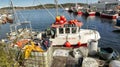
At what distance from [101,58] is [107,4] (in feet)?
326

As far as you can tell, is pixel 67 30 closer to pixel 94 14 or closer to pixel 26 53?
pixel 26 53

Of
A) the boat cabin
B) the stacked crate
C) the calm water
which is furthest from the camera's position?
the calm water

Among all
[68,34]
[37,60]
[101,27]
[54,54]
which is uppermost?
[37,60]

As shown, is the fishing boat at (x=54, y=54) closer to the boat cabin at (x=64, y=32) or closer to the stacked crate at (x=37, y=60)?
the stacked crate at (x=37, y=60)

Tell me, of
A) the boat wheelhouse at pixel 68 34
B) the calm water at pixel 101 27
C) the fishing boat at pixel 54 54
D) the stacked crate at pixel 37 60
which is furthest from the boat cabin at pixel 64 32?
the stacked crate at pixel 37 60

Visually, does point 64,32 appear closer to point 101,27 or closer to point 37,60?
point 37,60

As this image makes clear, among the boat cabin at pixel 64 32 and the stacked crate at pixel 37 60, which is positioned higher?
the stacked crate at pixel 37 60

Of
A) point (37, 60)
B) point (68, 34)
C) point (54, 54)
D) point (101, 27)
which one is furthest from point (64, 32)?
point (101, 27)

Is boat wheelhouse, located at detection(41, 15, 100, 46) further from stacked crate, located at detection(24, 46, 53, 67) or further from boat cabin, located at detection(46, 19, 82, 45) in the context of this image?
stacked crate, located at detection(24, 46, 53, 67)

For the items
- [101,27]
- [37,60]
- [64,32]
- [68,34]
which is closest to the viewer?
[37,60]

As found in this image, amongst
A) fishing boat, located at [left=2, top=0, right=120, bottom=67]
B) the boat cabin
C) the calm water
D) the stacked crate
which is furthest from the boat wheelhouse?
the stacked crate

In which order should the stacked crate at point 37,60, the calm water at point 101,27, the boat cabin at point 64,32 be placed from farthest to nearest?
the calm water at point 101,27 < the boat cabin at point 64,32 < the stacked crate at point 37,60

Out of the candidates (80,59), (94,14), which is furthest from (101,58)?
(94,14)

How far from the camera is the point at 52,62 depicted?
1144 cm
